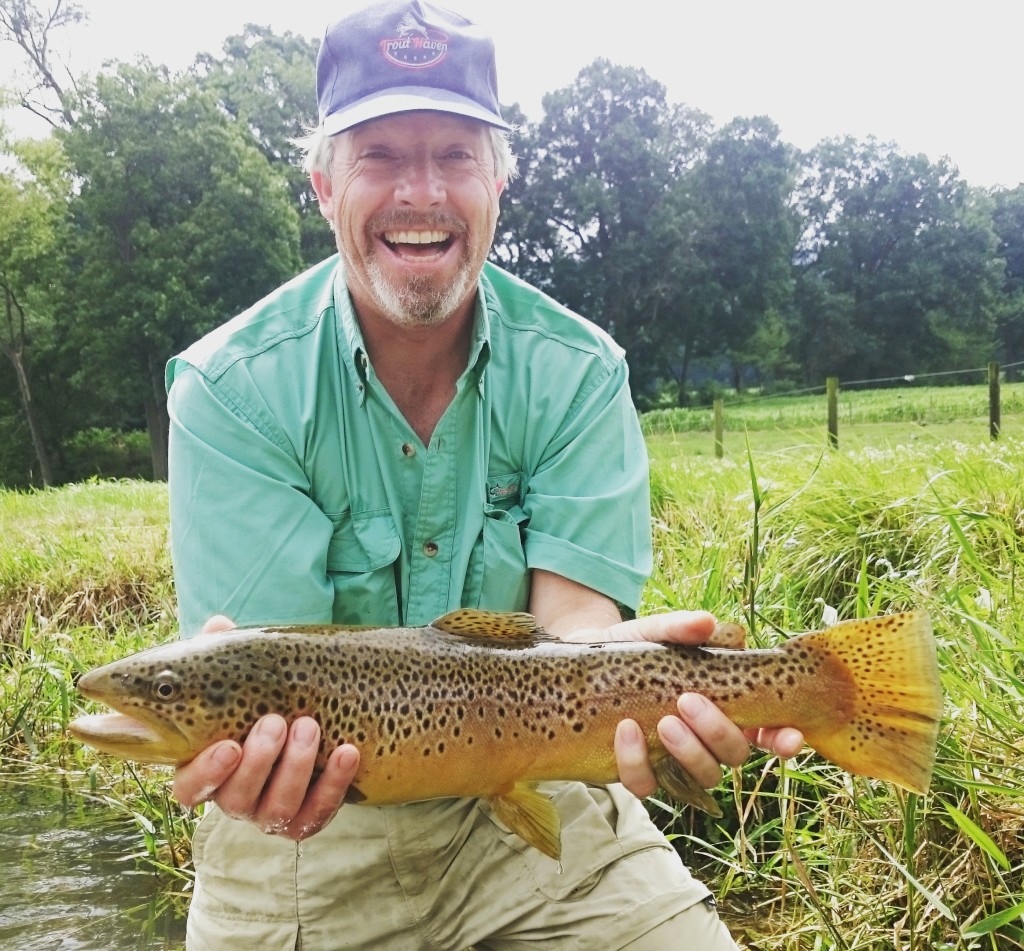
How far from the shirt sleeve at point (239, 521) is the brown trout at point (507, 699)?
0.33m

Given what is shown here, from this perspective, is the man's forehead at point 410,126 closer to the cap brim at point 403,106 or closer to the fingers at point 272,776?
the cap brim at point 403,106

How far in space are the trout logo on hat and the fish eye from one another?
6.11 ft

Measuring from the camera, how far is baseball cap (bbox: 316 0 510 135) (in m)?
2.86

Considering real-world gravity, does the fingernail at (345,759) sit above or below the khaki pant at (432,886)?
above

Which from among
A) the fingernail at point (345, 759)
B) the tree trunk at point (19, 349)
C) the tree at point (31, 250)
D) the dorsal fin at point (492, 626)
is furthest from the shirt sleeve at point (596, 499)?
the tree trunk at point (19, 349)

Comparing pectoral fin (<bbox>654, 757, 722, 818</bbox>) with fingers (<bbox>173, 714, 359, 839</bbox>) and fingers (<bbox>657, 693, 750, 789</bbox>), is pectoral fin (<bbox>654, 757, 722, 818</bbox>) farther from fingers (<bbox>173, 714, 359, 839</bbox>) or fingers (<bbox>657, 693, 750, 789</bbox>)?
fingers (<bbox>173, 714, 359, 839</bbox>)

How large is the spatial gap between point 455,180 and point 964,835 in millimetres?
2389

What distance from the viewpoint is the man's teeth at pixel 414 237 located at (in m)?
2.86

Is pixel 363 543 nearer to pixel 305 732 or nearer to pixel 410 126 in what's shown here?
pixel 305 732

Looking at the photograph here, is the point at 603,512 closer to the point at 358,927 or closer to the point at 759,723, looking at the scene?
the point at 759,723

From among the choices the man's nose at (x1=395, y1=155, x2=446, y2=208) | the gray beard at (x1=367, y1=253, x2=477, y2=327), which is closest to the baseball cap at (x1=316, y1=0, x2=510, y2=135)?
the man's nose at (x1=395, y1=155, x2=446, y2=208)

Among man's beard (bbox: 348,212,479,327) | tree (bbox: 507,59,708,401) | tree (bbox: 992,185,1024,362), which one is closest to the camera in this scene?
man's beard (bbox: 348,212,479,327)

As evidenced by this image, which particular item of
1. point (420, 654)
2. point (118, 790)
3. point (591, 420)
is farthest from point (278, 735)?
point (118, 790)

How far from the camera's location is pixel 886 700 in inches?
85.0
